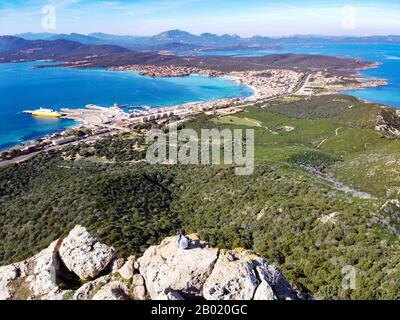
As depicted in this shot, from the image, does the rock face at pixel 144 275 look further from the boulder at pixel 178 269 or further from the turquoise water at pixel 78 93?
the turquoise water at pixel 78 93

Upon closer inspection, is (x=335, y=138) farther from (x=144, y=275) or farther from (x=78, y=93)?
(x=78, y=93)

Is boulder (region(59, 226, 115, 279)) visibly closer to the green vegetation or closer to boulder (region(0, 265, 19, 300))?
boulder (region(0, 265, 19, 300))

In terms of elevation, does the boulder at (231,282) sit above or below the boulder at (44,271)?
above

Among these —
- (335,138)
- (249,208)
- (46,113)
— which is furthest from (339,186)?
(46,113)

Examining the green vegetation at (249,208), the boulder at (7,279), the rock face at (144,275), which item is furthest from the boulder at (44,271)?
the green vegetation at (249,208)

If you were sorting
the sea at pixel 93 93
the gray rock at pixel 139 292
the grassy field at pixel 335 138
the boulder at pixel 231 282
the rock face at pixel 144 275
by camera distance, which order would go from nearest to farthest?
the boulder at pixel 231 282 < the rock face at pixel 144 275 < the gray rock at pixel 139 292 < the grassy field at pixel 335 138 < the sea at pixel 93 93

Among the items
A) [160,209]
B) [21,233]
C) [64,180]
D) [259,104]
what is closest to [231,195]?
[160,209]

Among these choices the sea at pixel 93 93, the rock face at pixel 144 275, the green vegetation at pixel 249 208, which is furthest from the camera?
the sea at pixel 93 93

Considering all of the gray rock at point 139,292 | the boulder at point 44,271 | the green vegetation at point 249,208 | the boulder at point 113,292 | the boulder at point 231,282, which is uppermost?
the boulder at point 231,282
